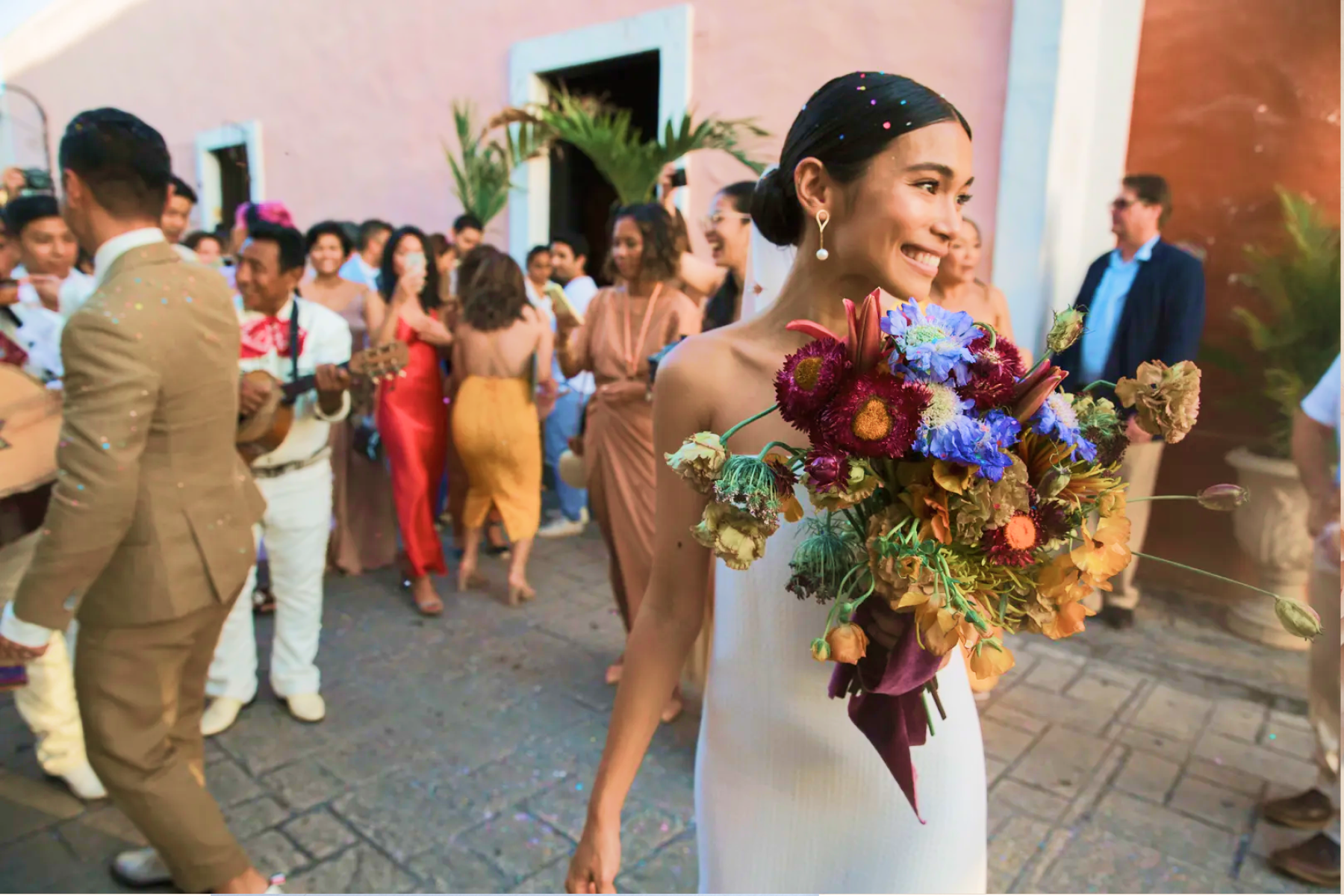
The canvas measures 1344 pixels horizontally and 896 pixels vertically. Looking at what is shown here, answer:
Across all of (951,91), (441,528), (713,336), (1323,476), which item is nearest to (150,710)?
(713,336)

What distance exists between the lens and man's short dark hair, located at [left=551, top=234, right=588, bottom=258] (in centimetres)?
758

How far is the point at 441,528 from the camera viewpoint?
6566mm

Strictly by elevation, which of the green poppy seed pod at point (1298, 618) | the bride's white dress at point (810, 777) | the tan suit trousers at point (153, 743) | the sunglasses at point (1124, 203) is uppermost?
the sunglasses at point (1124, 203)

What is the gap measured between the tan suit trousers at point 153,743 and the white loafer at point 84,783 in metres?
0.93

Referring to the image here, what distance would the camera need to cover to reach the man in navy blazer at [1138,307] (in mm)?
4352

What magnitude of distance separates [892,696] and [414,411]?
4204 mm

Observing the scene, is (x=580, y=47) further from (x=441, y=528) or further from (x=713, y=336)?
(x=713, y=336)

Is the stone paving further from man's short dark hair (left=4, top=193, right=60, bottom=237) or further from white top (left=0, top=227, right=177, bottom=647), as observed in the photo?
man's short dark hair (left=4, top=193, right=60, bottom=237)

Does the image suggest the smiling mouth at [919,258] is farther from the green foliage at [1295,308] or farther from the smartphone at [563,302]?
the green foliage at [1295,308]

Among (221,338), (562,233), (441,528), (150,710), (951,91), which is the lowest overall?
(441,528)

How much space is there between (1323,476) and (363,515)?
16.0ft

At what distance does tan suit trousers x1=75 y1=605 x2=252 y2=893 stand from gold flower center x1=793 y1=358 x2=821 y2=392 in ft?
6.39

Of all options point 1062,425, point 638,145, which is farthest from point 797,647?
point 638,145

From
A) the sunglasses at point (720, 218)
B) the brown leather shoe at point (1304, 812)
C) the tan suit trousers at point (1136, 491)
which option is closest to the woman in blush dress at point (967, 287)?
the sunglasses at point (720, 218)
